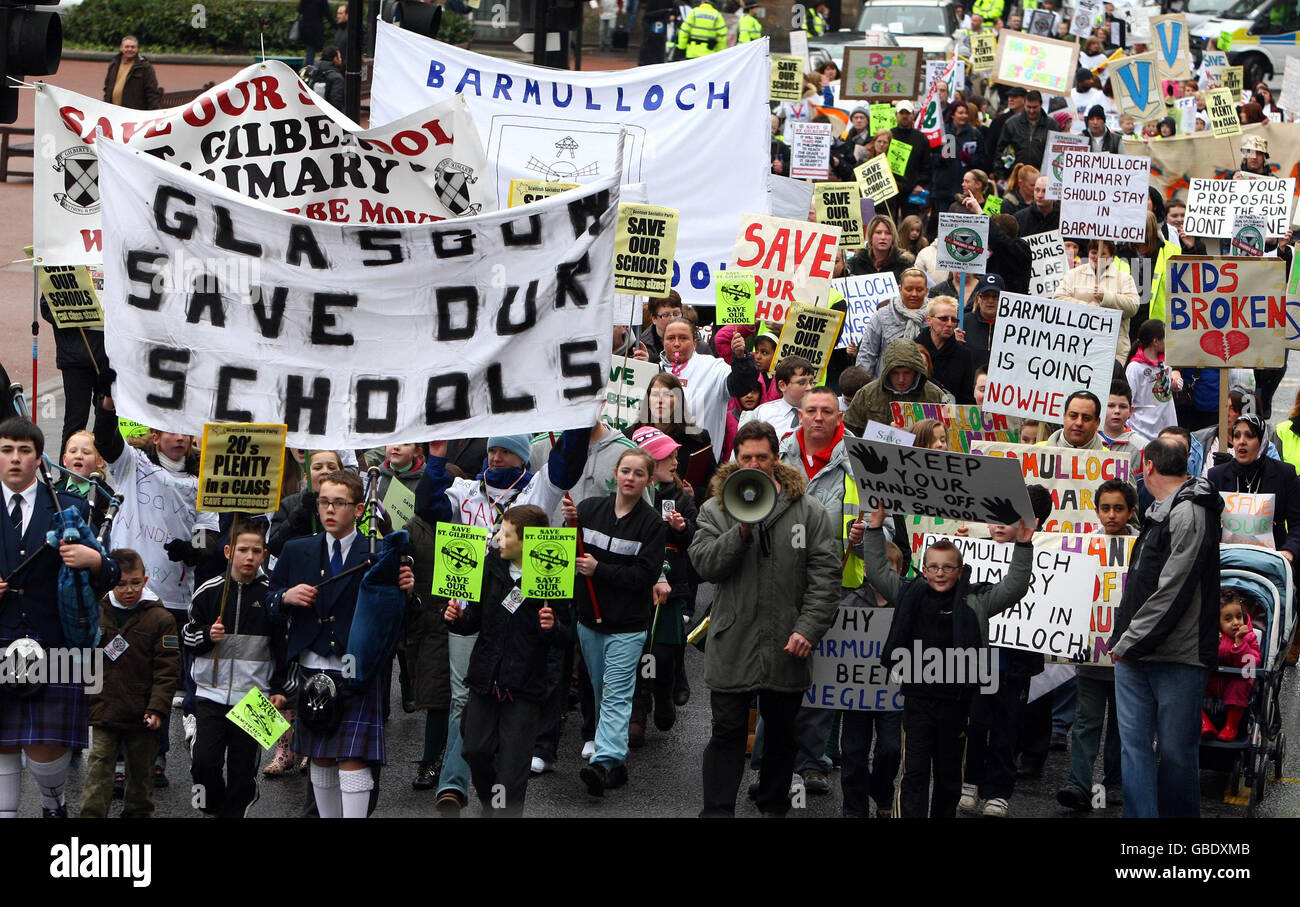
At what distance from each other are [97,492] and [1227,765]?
5666mm

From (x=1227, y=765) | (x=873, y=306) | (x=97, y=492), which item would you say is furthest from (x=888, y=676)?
(x=873, y=306)

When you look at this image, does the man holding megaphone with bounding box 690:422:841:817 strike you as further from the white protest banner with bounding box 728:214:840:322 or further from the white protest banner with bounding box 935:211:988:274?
the white protest banner with bounding box 935:211:988:274

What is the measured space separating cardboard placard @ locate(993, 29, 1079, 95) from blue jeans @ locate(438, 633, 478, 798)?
1788cm

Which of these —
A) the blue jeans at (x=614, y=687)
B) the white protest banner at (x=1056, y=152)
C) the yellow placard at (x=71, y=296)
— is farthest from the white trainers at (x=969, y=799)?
the white protest banner at (x=1056, y=152)

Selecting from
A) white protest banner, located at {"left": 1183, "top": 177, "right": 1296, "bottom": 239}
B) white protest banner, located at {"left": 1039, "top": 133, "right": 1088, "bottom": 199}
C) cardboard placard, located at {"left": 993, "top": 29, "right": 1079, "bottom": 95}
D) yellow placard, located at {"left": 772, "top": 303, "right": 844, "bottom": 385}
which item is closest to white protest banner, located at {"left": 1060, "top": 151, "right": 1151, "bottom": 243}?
white protest banner, located at {"left": 1039, "top": 133, "right": 1088, "bottom": 199}

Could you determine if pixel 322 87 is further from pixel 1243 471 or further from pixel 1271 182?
pixel 1243 471

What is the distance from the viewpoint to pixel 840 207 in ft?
51.8

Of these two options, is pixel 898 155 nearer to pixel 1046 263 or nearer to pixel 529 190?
pixel 1046 263

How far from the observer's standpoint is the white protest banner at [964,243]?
13875 millimetres

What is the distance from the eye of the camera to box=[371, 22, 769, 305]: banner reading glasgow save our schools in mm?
13055

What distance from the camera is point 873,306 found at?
14.1 m

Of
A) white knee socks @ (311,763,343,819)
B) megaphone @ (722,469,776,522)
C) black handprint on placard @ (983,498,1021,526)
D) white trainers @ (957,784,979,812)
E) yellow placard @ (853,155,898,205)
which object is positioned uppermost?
yellow placard @ (853,155,898,205)

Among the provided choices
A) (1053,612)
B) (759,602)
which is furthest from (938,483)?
(1053,612)

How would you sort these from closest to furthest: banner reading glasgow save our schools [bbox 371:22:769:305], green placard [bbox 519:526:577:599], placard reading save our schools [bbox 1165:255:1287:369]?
green placard [bbox 519:526:577:599]
placard reading save our schools [bbox 1165:255:1287:369]
banner reading glasgow save our schools [bbox 371:22:769:305]
